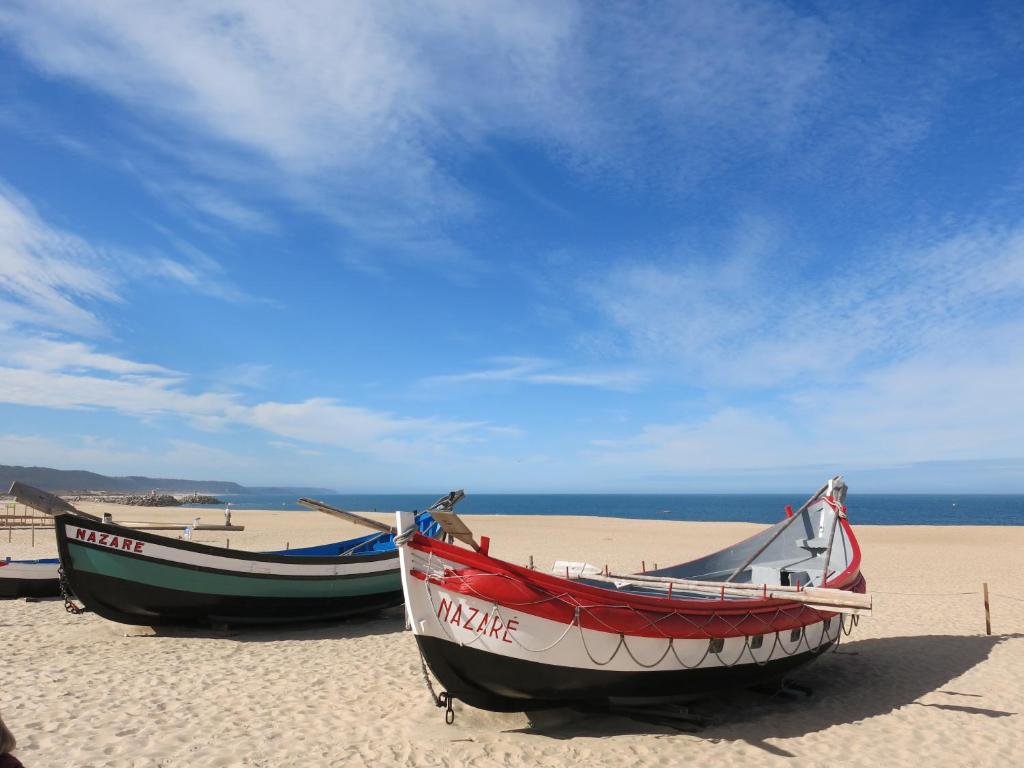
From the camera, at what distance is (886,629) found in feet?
41.1

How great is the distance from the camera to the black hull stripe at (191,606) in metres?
10.0

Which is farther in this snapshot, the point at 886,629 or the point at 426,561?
A: the point at 886,629

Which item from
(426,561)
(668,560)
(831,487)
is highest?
(831,487)

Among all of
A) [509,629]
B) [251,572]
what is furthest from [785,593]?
[251,572]

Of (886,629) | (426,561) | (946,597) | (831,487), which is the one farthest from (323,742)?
(946,597)

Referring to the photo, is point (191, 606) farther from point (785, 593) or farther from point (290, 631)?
point (785, 593)

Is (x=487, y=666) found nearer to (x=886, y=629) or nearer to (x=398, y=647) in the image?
(x=398, y=647)

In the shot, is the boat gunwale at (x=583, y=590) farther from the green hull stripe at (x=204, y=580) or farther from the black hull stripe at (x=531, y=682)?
the green hull stripe at (x=204, y=580)

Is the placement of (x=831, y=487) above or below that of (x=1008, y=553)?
above

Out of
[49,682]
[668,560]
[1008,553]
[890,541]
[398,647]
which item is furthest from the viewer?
[890,541]

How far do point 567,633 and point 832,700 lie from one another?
176 inches

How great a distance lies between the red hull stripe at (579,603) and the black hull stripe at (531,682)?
527 mm

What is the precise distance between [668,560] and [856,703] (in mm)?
17141

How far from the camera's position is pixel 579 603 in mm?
6773
